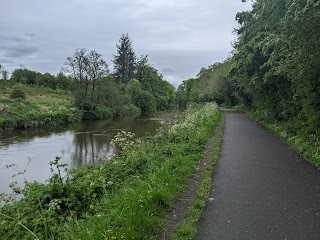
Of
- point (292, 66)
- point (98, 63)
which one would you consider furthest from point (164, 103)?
point (292, 66)

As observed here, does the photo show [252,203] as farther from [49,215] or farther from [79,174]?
[79,174]

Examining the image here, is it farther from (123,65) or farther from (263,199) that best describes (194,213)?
(123,65)

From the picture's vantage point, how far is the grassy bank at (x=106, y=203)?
195 inches

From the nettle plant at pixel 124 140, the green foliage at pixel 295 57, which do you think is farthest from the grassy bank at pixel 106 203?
the green foliage at pixel 295 57

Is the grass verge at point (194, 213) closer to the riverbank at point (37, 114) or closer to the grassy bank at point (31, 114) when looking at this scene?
the riverbank at point (37, 114)

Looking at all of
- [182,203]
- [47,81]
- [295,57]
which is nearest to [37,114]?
[295,57]

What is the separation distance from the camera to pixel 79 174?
8.64m

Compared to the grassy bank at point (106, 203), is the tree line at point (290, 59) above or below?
above

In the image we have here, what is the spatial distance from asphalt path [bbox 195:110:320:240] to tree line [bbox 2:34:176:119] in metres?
35.2

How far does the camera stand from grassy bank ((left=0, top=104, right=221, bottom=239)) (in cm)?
494

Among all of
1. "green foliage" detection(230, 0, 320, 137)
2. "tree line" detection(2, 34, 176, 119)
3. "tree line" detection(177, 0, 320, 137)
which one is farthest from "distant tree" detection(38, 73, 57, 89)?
"green foliage" detection(230, 0, 320, 137)

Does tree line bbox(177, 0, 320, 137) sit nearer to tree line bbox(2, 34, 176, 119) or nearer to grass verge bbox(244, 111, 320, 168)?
grass verge bbox(244, 111, 320, 168)

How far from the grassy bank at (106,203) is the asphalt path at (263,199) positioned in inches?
36.0

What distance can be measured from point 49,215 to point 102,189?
1.51 meters
